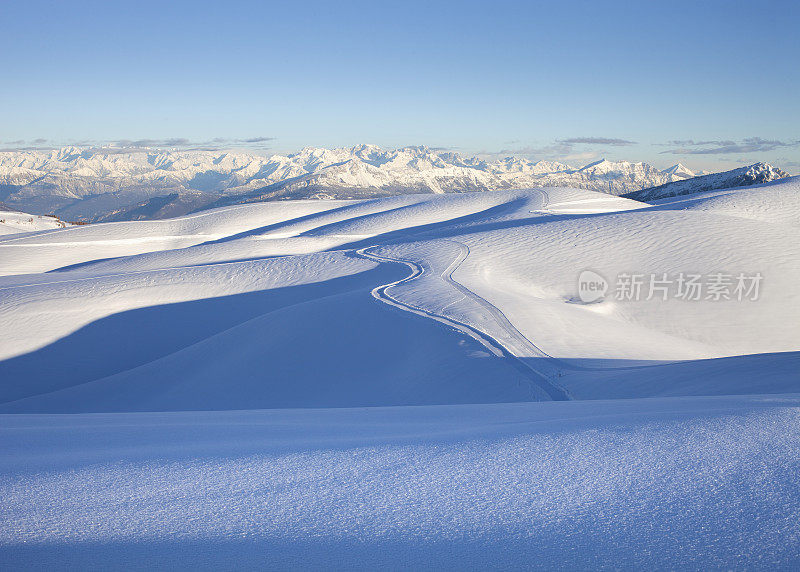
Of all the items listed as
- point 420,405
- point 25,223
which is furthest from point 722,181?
point 25,223

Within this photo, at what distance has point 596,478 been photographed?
13.6ft

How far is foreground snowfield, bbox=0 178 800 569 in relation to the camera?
346cm

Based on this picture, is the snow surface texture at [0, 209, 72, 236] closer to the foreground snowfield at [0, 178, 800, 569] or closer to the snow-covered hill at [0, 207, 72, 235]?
the snow-covered hill at [0, 207, 72, 235]

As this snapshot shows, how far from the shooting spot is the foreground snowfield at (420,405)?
3.46m

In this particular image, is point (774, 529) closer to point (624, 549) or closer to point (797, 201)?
point (624, 549)

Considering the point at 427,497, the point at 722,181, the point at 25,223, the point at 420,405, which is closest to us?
the point at 427,497

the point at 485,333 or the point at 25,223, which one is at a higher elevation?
the point at 25,223

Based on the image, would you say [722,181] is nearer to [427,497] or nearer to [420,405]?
[420,405]

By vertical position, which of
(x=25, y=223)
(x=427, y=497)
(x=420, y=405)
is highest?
(x=25, y=223)

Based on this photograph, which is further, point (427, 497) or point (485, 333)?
point (485, 333)

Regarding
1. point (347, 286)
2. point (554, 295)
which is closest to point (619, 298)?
point (554, 295)

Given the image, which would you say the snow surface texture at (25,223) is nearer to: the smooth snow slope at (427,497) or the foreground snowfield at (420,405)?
the foreground snowfield at (420,405)

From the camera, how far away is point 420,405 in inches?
431

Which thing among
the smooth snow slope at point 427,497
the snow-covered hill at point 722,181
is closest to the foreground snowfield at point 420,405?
the smooth snow slope at point 427,497
